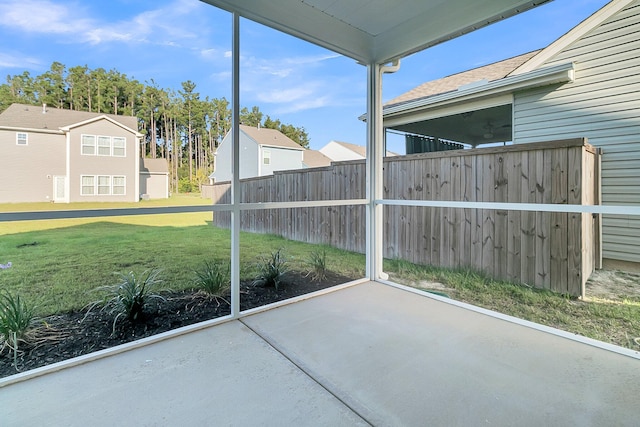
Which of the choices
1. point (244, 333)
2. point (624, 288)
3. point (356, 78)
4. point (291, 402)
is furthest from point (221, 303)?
point (624, 288)

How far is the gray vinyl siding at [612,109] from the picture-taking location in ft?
9.02

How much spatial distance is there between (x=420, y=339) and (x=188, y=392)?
1510 mm

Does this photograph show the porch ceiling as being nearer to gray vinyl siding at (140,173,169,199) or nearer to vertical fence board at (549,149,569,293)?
vertical fence board at (549,149,569,293)

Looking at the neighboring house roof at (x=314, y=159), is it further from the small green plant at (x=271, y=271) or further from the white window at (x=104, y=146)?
the white window at (x=104, y=146)

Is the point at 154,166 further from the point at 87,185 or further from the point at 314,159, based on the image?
the point at 314,159

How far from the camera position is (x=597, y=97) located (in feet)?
9.34

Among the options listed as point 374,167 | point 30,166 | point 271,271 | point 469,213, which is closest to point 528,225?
point 469,213

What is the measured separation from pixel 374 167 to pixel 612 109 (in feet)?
7.30

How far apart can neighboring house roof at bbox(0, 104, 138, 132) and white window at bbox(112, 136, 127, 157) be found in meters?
0.19

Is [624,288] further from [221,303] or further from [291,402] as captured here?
[221,303]

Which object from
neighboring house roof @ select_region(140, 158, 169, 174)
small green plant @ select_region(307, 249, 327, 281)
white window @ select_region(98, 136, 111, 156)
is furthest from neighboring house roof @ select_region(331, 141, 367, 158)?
white window @ select_region(98, 136, 111, 156)

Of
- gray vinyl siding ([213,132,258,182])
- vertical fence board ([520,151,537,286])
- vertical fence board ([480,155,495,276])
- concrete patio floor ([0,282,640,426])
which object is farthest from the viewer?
vertical fence board ([480,155,495,276])

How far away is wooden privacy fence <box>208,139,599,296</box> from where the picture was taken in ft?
9.06

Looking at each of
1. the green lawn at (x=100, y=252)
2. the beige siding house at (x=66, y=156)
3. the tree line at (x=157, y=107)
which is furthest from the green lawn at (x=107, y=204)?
the green lawn at (x=100, y=252)
